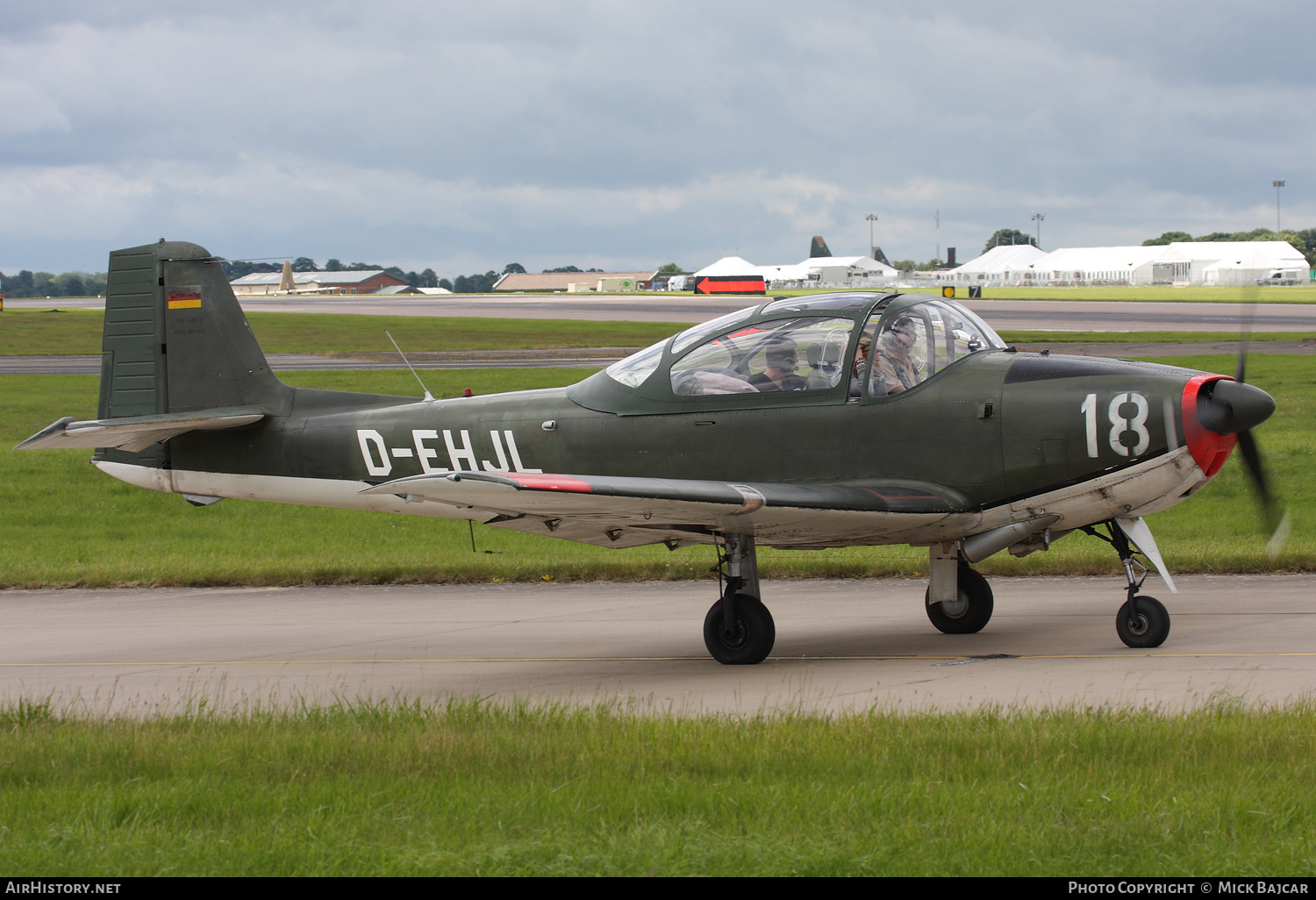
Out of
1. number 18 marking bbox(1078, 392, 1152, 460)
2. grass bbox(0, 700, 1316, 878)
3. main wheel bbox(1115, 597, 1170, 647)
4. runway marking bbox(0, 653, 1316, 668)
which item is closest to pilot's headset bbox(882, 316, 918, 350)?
number 18 marking bbox(1078, 392, 1152, 460)

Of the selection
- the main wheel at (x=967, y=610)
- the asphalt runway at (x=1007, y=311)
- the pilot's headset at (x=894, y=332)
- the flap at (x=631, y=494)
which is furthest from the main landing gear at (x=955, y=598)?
the asphalt runway at (x=1007, y=311)

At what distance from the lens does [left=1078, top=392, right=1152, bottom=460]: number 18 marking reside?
863 centimetres

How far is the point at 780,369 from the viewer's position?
A: 953cm

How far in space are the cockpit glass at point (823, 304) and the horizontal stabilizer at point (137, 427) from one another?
5.01 meters

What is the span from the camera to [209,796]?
546 centimetres

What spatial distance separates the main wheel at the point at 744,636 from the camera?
9.10 m

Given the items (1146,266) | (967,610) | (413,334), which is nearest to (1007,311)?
(413,334)

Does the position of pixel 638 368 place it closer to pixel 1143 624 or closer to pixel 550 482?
pixel 550 482

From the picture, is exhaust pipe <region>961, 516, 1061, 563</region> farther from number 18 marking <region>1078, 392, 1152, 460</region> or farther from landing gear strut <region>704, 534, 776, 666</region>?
landing gear strut <region>704, 534, 776, 666</region>

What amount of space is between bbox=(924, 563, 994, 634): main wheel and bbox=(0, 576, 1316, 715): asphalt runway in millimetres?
168

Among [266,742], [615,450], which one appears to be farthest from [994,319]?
[266,742]

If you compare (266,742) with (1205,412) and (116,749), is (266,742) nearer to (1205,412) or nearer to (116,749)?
(116,749)

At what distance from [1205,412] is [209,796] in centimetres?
678

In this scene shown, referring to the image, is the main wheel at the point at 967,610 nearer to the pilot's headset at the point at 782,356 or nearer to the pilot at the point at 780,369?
the pilot at the point at 780,369
